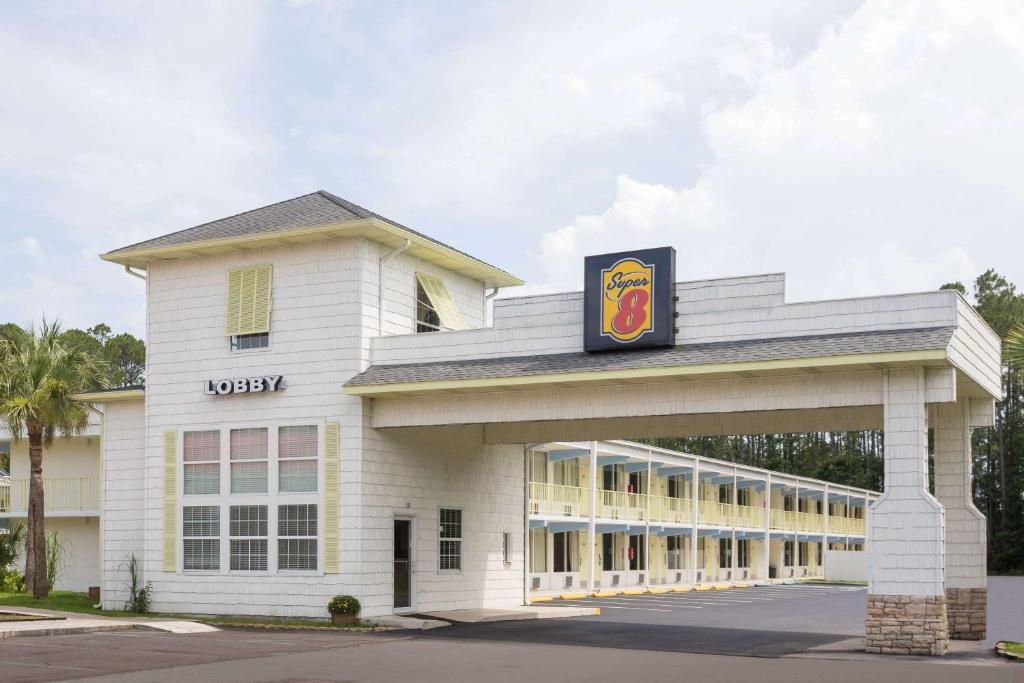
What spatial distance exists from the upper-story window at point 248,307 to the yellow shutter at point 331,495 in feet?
9.38

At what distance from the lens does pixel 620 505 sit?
4753 cm

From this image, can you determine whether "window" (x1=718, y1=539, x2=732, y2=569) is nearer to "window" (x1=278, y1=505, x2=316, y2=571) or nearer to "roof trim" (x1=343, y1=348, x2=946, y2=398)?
"window" (x1=278, y1=505, x2=316, y2=571)

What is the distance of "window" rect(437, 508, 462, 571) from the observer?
2900 cm

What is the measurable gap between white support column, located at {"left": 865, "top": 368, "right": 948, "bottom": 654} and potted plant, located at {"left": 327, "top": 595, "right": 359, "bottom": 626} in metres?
10.5

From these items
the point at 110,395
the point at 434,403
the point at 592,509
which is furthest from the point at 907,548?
the point at 592,509

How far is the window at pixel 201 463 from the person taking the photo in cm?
2833

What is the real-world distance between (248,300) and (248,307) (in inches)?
6.4

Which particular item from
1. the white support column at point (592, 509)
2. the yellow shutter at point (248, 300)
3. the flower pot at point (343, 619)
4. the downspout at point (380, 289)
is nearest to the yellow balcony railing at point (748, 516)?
the white support column at point (592, 509)

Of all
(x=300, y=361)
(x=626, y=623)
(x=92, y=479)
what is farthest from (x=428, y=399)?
(x=92, y=479)

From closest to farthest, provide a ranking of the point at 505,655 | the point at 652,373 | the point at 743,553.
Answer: the point at 505,655 → the point at 652,373 → the point at 743,553

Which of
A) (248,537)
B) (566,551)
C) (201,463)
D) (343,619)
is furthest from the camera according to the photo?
(566,551)

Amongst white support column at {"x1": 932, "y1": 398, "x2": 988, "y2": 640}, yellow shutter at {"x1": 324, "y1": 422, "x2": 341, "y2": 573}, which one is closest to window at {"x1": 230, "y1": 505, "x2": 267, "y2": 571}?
yellow shutter at {"x1": 324, "y1": 422, "x2": 341, "y2": 573}

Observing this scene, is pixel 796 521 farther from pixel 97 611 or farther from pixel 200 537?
pixel 97 611

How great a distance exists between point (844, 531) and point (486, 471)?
49.5 meters
